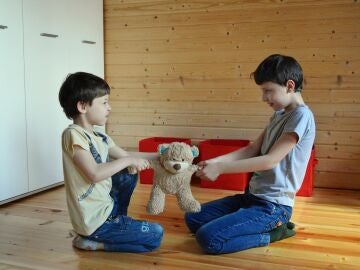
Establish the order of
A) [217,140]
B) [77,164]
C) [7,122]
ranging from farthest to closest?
[217,140] < [7,122] < [77,164]

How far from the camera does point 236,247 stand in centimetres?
151

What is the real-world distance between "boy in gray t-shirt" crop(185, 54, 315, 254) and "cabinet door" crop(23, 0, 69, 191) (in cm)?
109

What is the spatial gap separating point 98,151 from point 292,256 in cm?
78

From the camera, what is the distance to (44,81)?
228cm

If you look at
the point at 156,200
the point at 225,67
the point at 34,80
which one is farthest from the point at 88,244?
the point at 225,67

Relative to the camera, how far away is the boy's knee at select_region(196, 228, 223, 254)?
146 centimetres

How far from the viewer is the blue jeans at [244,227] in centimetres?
147

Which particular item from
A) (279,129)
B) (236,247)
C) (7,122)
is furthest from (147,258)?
(7,122)

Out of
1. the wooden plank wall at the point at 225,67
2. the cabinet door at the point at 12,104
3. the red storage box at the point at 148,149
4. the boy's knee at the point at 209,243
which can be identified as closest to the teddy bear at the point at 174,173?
the boy's knee at the point at 209,243

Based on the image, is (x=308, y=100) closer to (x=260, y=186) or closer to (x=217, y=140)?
(x=217, y=140)

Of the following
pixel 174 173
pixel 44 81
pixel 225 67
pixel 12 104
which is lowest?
pixel 174 173

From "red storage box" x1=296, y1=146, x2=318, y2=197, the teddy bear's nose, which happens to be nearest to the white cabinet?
the teddy bear's nose

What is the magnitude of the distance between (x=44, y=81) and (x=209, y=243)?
4.42 ft

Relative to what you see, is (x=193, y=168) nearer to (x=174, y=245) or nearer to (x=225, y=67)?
(x=174, y=245)
